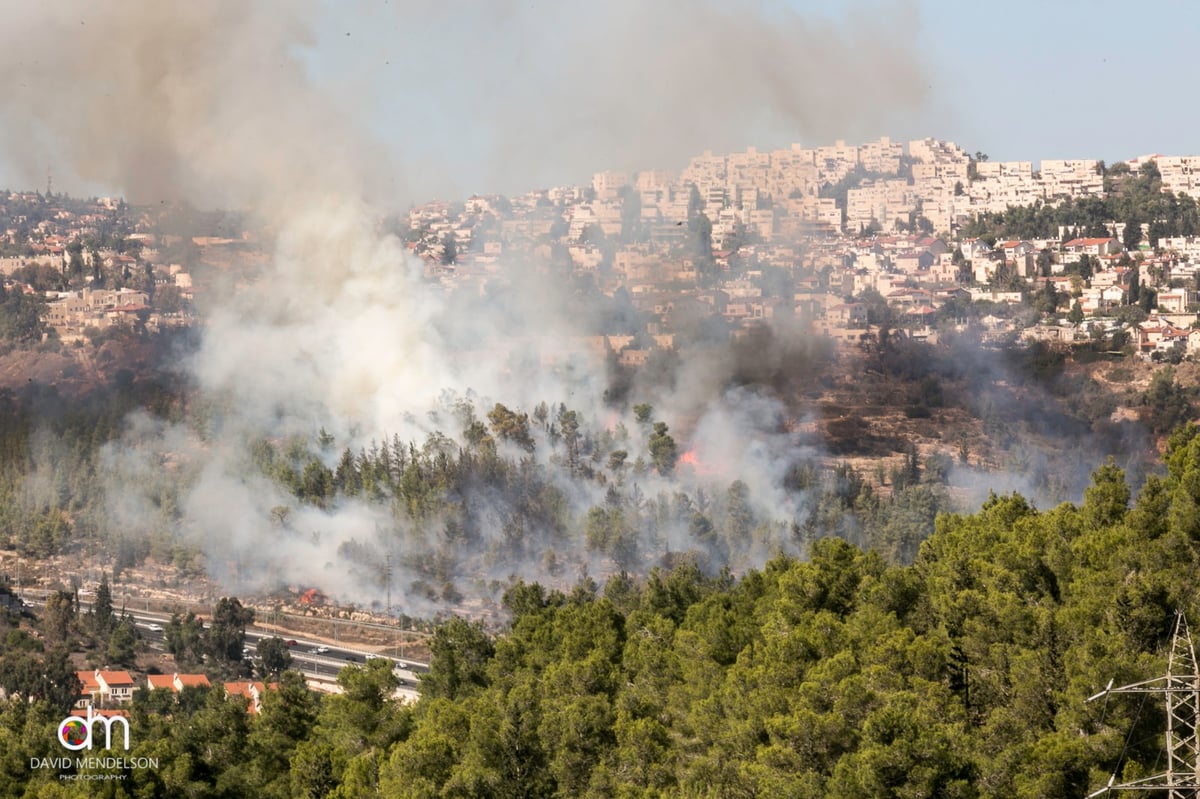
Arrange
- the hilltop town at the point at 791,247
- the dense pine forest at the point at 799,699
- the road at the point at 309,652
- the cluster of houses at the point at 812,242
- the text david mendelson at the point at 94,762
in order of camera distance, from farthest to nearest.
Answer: the cluster of houses at the point at 812,242 < the hilltop town at the point at 791,247 < the road at the point at 309,652 < the text david mendelson at the point at 94,762 < the dense pine forest at the point at 799,699

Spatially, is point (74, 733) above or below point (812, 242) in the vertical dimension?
below

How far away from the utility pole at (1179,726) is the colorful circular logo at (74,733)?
1396 cm

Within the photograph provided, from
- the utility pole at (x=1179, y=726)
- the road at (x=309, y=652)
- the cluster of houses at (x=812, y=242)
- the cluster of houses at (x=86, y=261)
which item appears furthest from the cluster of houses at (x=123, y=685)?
the cluster of houses at (x=86, y=261)

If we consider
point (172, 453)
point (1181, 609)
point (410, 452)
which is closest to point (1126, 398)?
point (410, 452)

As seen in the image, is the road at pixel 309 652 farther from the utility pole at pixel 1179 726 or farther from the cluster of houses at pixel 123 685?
the utility pole at pixel 1179 726

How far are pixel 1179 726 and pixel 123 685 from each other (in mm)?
25427

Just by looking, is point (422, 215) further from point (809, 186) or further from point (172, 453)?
point (172, 453)

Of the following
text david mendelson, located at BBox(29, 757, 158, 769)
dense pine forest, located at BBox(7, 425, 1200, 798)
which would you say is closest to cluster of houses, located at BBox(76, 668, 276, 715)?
dense pine forest, located at BBox(7, 425, 1200, 798)

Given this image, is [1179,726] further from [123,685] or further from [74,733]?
[123,685]

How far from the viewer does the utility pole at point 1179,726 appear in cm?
1705

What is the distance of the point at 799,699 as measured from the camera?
74.3 ft

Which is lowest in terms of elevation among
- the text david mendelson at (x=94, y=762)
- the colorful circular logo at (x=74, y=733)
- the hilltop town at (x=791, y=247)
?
the text david mendelson at (x=94, y=762)

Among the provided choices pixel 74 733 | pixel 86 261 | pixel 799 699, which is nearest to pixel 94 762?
pixel 74 733

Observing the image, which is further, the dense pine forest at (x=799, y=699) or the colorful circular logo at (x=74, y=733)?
the colorful circular logo at (x=74, y=733)
